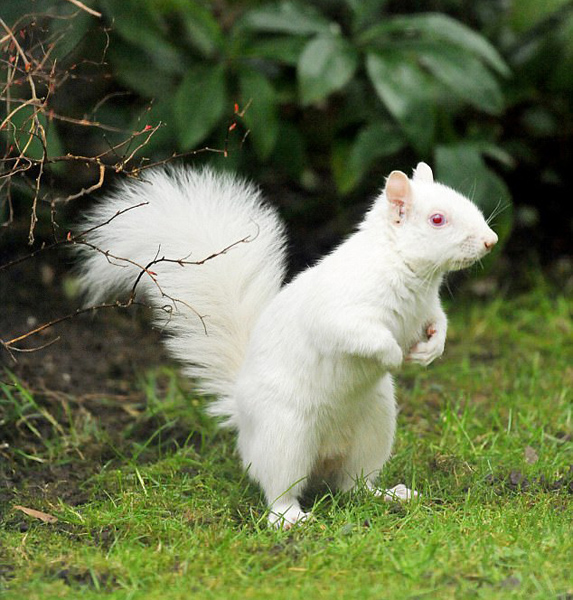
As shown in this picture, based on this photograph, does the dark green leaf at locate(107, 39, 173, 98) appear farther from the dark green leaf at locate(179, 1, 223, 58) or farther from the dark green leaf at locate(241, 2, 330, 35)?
the dark green leaf at locate(241, 2, 330, 35)

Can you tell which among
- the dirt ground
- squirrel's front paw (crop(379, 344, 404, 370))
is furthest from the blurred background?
squirrel's front paw (crop(379, 344, 404, 370))

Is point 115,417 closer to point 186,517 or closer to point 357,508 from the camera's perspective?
point 186,517

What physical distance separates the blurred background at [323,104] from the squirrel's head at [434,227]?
1.53 metres

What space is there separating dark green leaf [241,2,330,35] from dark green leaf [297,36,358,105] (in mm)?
146

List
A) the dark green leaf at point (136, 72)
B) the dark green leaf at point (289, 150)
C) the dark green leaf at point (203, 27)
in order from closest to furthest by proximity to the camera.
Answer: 1. the dark green leaf at point (203, 27)
2. the dark green leaf at point (136, 72)
3. the dark green leaf at point (289, 150)

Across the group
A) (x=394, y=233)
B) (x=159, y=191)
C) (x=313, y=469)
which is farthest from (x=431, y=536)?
(x=159, y=191)

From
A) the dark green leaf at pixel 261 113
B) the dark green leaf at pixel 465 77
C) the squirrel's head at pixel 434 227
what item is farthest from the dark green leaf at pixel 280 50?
the squirrel's head at pixel 434 227

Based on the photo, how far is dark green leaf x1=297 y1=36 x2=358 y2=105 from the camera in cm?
500

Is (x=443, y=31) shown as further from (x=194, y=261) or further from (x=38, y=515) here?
(x=38, y=515)

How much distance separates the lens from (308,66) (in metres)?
5.03

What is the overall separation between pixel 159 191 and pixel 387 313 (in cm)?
104

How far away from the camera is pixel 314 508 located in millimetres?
3242

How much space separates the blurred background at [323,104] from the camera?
513cm

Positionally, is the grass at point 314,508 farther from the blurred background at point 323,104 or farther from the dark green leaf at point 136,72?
the dark green leaf at point 136,72
